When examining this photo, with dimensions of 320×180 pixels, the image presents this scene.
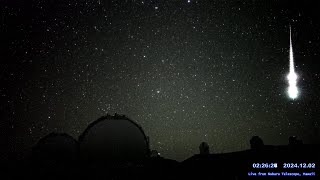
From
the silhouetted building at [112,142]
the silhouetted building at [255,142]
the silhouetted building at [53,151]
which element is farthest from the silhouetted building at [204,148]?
the silhouetted building at [53,151]

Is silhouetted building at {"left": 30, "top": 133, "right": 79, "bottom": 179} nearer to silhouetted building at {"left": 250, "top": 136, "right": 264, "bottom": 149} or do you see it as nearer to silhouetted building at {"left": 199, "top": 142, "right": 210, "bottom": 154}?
silhouetted building at {"left": 199, "top": 142, "right": 210, "bottom": 154}

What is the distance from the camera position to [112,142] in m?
17.1

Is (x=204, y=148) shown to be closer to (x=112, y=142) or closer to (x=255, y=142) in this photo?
(x=255, y=142)

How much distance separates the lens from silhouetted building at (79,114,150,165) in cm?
1698

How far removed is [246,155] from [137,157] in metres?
7.31

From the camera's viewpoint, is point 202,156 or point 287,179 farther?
point 202,156

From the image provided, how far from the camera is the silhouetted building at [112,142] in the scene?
1698 centimetres

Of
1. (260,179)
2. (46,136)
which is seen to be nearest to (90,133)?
(46,136)

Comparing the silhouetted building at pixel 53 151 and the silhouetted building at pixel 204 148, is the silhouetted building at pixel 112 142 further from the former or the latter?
the silhouetted building at pixel 204 148

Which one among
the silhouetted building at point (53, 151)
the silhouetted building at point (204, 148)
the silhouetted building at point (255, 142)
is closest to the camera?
the silhouetted building at point (53, 151)

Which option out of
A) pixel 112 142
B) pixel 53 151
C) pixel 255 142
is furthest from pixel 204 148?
pixel 53 151

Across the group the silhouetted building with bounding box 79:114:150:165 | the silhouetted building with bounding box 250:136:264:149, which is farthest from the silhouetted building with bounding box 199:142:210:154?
the silhouetted building with bounding box 79:114:150:165

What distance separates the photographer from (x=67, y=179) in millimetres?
16656

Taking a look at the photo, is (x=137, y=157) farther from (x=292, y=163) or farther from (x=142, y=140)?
(x=292, y=163)
